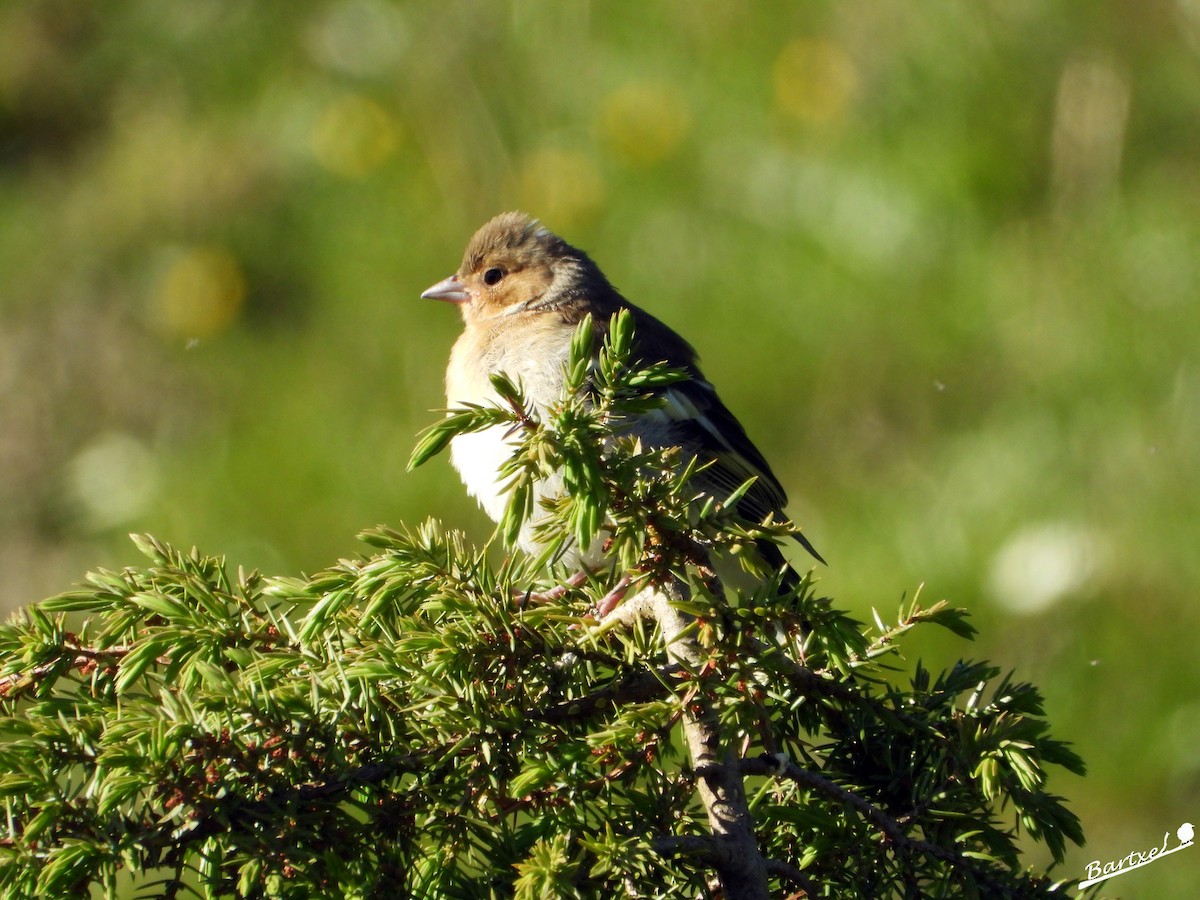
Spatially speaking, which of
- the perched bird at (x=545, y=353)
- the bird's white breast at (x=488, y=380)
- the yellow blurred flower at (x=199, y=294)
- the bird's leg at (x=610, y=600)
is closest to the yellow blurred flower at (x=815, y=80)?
the perched bird at (x=545, y=353)

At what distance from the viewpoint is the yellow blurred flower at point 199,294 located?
19.9ft

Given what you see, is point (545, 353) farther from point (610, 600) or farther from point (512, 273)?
point (610, 600)

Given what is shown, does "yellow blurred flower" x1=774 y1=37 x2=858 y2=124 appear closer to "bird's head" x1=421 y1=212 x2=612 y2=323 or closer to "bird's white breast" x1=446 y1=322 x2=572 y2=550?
"bird's head" x1=421 y1=212 x2=612 y2=323

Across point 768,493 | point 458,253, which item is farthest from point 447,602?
point 458,253

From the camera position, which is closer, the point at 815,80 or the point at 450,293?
the point at 450,293

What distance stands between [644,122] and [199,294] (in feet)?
6.90

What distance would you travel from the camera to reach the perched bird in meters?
3.52

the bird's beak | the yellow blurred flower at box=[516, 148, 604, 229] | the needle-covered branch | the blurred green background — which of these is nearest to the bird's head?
the bird's beak

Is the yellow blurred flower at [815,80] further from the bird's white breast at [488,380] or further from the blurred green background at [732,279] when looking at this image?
the bird's white breast at [488,380]

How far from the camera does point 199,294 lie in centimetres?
611

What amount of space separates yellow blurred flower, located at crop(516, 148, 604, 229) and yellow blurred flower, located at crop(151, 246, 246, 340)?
1319 mm

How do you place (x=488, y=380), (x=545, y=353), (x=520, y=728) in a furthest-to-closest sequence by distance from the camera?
(x=545, y=353), (x=488, y=380), (x=520, y=728)

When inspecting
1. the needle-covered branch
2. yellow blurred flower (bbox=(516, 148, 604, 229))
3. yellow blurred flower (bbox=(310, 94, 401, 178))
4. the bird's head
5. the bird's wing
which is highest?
yellow blurred flower (bbox=(310, 94, 401, 178))

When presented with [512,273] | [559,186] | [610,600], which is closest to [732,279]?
[559,186]
